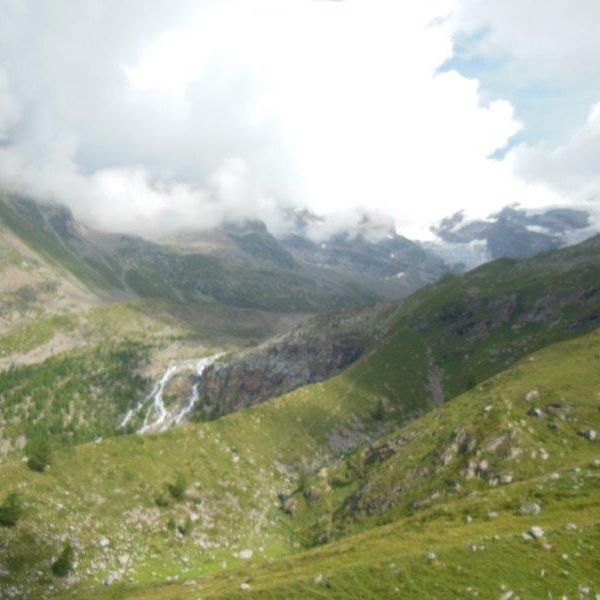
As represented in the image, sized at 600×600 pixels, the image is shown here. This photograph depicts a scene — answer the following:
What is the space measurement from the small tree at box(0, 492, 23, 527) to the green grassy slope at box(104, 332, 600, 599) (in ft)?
52.7

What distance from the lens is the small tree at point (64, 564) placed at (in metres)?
67.0

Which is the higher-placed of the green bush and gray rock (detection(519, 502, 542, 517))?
gray rock (detection(519, 502, 542, 517))

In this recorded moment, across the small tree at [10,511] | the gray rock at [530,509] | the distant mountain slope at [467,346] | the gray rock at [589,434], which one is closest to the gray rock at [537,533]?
the gray rock at [530,509]

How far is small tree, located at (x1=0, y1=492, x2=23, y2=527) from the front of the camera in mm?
68938

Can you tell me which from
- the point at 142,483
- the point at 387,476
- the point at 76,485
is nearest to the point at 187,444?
the point at 142,483

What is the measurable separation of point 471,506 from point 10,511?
5039 cm

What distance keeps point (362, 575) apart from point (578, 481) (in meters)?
24.3

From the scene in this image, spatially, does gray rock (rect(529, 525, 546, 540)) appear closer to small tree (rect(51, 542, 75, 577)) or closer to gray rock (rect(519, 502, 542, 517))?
gray rock (rect(519, 502, 542, 517))

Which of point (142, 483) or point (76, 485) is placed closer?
point (76, 485)

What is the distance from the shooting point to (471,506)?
57438 millimetres

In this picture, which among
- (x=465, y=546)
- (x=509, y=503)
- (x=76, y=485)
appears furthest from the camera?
(x=76, y=485)

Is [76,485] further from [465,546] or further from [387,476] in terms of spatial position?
[465,546]

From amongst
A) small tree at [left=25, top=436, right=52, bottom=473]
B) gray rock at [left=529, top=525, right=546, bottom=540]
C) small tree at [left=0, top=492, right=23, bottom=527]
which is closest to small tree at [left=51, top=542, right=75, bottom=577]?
small tree at [left=0, top=492, right=23, bottom=527]

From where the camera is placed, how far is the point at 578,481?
56.0m
